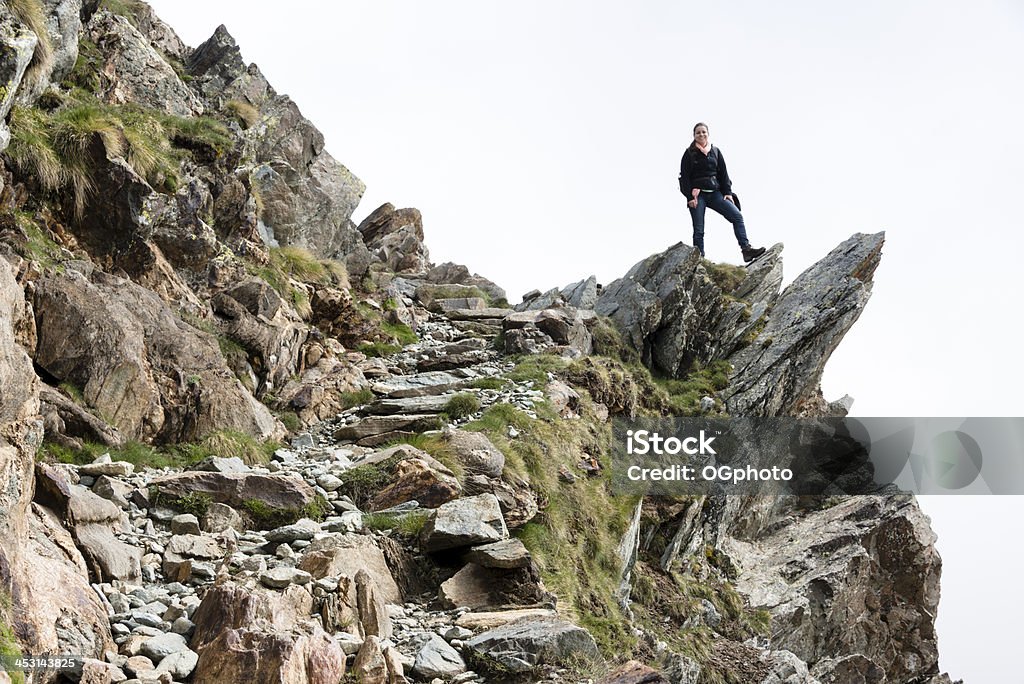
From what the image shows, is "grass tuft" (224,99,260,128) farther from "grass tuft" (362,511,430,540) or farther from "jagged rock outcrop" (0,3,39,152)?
"grass tuft" (362,511,430,540)

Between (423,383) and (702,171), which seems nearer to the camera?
(423,383)

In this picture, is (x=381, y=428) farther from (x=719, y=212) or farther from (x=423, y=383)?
(x=719, y=212)

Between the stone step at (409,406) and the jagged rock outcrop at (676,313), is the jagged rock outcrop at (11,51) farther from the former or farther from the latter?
the jagged rock outcrop at (676,313)

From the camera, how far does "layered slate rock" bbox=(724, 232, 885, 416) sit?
24.3 meters

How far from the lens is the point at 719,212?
25.2m

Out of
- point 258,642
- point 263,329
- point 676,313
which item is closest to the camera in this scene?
point 258,642

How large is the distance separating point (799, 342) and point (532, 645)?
1860 centimetres

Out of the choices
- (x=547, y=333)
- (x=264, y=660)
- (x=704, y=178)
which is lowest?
(x=264, y=660)

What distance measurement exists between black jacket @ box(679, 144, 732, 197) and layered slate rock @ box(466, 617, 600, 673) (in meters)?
17.8

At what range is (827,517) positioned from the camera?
24797 millimetres

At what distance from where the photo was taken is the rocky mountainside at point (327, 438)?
7.89 meters

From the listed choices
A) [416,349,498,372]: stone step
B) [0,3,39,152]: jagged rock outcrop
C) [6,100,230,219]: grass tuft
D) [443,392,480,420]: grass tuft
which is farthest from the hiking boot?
[0,3,39,152]: jagged rock outcrop

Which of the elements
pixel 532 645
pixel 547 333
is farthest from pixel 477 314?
pixel 532 645

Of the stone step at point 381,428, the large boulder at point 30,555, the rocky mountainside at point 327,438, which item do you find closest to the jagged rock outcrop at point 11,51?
Result: the rocky mountainside at point 327,438
